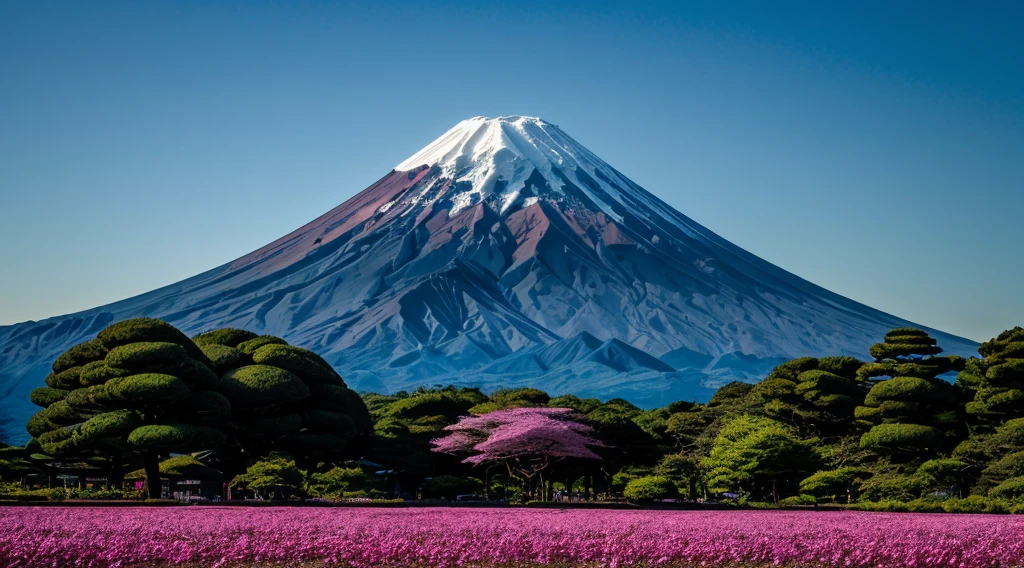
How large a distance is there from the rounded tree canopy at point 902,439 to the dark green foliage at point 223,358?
32.5m

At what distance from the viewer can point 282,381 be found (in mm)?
54594

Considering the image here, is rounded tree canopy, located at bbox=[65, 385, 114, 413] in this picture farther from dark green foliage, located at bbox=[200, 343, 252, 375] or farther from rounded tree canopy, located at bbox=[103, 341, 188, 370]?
dark green foliage, located at bbox=[200, 343, 252, 375]

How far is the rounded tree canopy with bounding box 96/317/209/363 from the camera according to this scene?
5162 centimetres

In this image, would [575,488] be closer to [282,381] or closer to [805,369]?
[805,369]

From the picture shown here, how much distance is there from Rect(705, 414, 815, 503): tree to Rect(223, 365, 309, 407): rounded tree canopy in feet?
73.0

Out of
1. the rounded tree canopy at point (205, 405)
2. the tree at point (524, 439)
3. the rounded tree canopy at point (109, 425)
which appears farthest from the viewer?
the tree at point (524, 439)

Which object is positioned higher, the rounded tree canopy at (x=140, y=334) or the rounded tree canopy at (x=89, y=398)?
the rounded tree canopy at (x=140, y=334)

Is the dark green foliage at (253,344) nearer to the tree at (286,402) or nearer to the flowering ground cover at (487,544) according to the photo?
the tree at (286,402)

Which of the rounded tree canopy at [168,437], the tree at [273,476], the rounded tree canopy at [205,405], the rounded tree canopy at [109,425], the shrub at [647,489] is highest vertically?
the rounded tree canopy at [205,405]

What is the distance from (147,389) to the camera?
47656mm

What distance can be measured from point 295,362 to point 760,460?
2479 centimetres

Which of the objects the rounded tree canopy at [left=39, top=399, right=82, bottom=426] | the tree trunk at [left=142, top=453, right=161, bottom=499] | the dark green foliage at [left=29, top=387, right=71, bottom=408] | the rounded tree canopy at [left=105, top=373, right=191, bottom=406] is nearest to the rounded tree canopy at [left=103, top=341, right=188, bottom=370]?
the rounded tree canopy at [left=105, top=373, right=191, bottom=406]

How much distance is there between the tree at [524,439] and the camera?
5566 cm

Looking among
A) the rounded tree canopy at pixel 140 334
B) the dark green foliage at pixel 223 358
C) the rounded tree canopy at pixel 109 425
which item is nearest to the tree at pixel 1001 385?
the dark green foliage at pixel 223 358
